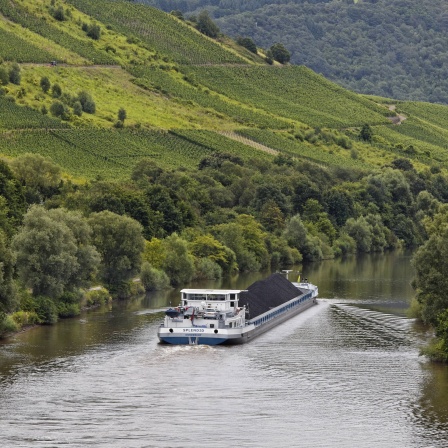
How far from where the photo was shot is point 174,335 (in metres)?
85.3

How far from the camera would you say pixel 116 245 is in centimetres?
10700

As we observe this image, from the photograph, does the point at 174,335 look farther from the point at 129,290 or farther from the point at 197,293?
the point at 129,290

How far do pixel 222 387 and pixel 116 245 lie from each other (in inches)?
1416

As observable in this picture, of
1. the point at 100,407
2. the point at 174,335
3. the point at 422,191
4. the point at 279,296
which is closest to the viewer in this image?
the point at 100,407

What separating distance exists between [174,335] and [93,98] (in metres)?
116

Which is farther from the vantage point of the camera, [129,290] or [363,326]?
[129,290]

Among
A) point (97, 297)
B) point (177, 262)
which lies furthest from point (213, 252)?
point (97, 297)

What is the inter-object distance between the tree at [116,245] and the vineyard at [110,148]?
145 ft

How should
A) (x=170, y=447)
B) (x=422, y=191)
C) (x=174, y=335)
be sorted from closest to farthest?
(x=170, y=447) < (x=174, y=335) < (x=422, y=191)

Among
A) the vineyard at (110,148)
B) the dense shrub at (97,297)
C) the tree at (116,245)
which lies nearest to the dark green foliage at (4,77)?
the vineyard at (110,148)

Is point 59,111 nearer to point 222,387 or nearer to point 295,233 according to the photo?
point 295,233

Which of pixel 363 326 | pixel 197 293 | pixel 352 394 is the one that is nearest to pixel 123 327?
pixel 197 293

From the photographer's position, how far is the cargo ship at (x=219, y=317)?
3378 inches

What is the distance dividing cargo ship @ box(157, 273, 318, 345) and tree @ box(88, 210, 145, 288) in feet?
35.8
